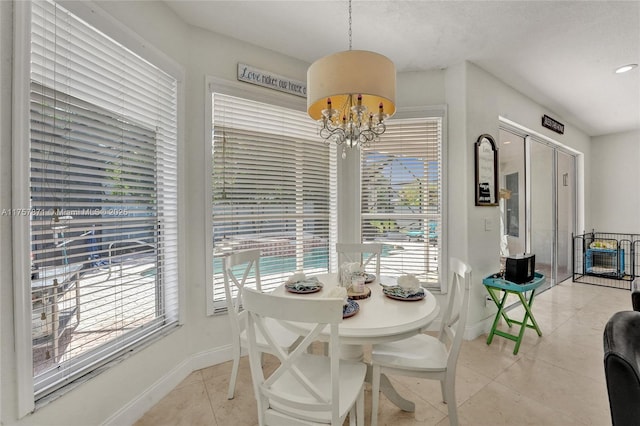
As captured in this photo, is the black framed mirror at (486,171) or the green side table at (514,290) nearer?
the green side table at (514,290)

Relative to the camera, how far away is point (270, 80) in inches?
101

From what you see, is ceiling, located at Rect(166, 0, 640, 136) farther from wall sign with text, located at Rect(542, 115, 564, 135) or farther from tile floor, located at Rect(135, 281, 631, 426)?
tile floor, located at Rect(135, 281, 631, 426)

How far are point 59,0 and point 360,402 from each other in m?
2.40

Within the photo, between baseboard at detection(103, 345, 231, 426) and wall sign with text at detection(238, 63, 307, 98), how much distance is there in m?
2.34

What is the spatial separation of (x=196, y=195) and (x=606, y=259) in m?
6.72

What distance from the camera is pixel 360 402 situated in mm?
1387

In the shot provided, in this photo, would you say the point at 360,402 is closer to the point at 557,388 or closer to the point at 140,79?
the point at 557,388

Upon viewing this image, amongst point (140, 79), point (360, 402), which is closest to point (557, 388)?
point (360, 402)

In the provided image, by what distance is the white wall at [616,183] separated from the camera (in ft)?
16.3

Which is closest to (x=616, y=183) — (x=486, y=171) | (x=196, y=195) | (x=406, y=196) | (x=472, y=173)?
(x=486, y=171)

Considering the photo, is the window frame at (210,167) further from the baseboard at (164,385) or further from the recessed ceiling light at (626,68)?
the recessed ceiling light at (626,68)

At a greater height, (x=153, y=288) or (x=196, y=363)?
(x=153, y=288)

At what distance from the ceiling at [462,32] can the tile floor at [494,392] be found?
2.70 metres

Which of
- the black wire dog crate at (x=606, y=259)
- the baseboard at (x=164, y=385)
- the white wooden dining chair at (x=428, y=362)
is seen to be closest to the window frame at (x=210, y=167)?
the baseboard at (x=164, y=385)
